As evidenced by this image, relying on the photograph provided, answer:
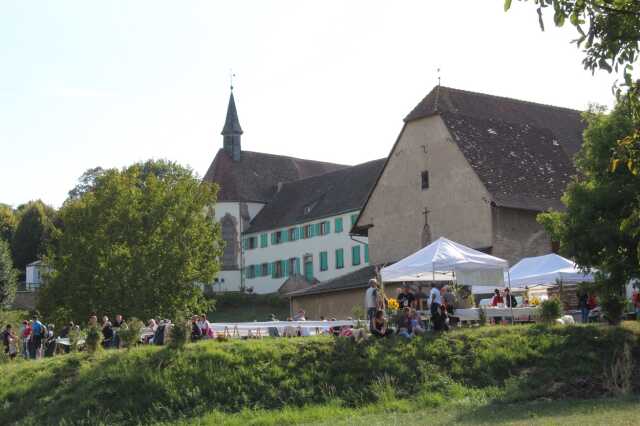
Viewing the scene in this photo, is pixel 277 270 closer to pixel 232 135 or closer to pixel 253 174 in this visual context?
pixel 253 174

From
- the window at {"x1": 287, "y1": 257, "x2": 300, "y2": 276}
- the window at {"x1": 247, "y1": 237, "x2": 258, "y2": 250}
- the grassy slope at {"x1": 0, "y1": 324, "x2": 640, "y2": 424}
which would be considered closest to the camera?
the grassy slope at {"x1": 0, "y1": 324, "x2": 640, "y2": 424}

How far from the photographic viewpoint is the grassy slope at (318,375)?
74.8 ft

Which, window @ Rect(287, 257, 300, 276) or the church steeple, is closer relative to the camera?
window @ Rect(287, 257, 300, 276)

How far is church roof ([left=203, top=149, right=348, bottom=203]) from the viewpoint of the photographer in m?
91.8

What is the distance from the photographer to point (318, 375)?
2405 cm

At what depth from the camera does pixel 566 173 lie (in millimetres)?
50438

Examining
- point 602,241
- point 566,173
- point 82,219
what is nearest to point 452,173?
point 566,173

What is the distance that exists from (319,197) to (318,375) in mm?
59680

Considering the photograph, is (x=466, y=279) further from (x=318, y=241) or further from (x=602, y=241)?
(x=318, y=241)

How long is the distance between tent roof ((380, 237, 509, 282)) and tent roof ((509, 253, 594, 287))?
3.12 m

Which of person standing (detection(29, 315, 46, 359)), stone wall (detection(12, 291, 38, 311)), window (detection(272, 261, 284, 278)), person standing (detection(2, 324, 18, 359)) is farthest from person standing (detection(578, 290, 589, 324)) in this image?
stone wall (detection(12, 291, 38, 311))

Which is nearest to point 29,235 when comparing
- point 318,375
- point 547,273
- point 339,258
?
point 339,258

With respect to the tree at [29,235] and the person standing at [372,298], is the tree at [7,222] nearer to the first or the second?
the tree at [29,235]

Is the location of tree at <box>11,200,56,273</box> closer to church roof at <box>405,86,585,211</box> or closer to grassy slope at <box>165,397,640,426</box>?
church roof at <box>405,86,585,211</box>
